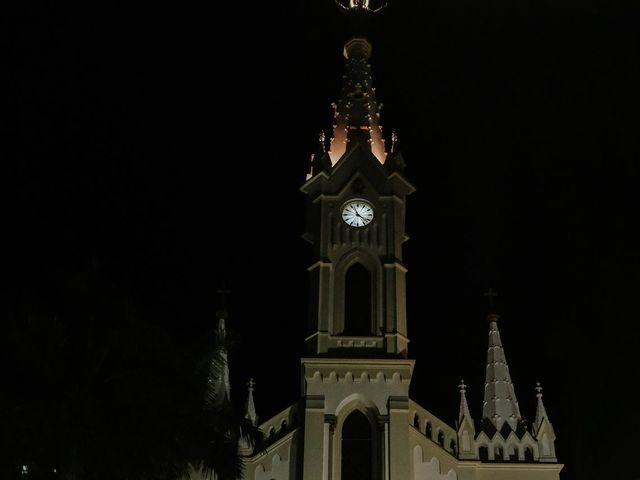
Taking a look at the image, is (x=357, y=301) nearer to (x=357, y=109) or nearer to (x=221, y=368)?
(x=221, y=368)

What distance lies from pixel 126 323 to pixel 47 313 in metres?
1.76

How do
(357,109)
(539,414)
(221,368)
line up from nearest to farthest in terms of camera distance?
1. (221,368)
2. (539,414)
3. (357,109)

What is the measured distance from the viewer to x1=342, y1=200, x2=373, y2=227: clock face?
125 feet

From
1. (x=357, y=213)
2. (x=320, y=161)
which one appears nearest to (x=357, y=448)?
(x=357, y=213)

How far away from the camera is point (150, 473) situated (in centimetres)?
2281

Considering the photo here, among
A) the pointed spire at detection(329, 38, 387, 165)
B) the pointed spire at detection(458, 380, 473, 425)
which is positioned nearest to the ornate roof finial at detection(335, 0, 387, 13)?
the pointed spire at detection(329, 38, 387, 165)

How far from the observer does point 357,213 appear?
38.3 metres

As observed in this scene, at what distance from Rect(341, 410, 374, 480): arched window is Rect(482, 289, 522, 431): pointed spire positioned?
175 inches

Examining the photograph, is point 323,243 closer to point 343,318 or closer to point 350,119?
point 343,318

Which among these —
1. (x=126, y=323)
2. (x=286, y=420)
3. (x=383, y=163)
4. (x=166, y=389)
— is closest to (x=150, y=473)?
(x=166, y=389)

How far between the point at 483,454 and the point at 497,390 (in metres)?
2.71

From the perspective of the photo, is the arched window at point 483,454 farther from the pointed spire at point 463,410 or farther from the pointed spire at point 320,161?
the pointed spire at point 320,161

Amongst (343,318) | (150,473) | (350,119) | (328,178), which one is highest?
(350,119)

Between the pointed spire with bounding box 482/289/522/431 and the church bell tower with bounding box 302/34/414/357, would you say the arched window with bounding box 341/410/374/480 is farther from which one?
the pointed spire with bounding box 482/289/522/431
